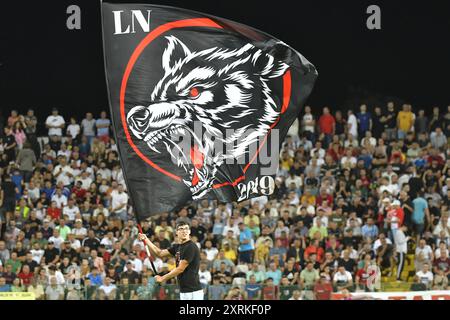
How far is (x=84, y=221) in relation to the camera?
20812 millimetres

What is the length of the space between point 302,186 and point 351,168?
1.14 meters

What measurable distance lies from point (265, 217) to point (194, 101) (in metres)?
7.98

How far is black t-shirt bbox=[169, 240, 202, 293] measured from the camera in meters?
12.2

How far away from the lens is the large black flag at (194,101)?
1234 cm

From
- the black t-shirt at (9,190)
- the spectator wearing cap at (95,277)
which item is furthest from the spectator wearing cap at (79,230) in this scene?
the black t-shirt at (9,190)

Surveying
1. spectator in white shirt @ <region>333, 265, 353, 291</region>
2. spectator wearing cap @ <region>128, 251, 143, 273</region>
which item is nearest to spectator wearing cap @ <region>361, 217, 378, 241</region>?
spectator in white shirt @ <region>333, 265, 353, 291</region>

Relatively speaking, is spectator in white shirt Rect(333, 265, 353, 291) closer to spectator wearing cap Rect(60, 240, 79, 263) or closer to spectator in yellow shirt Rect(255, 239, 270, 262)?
spectator in yellow shirt Rect(255, 239, 270, 262)

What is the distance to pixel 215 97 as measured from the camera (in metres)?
13.0

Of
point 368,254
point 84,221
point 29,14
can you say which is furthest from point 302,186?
point 29,14

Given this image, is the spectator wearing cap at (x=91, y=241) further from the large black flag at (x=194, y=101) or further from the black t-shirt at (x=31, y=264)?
the large black flag at (x=194, y=101)

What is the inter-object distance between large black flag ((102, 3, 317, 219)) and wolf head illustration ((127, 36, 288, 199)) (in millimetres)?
11

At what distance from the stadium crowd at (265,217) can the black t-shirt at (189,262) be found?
4.27 metres

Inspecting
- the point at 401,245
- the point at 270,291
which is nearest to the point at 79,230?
the point at 270,291
